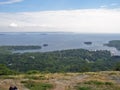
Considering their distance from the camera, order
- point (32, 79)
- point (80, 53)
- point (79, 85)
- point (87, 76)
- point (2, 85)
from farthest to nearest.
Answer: point (80, 53)
point (87, 76)
point (32, 79)
point (79, 85)
point (2, 85)

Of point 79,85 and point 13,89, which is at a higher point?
point 13,89

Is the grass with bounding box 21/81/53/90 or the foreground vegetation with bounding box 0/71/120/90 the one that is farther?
the foreground vegetation with bounding box 0/71/120/90

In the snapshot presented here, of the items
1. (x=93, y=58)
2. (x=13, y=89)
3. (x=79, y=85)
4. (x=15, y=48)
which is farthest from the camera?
(x=15, y=48)

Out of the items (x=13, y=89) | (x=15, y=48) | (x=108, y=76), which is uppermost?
(x=13, y=89)

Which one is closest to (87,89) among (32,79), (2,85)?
(32,79)

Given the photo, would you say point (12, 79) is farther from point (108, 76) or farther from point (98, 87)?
point (108, 76)

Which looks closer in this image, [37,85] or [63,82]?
[37,85]

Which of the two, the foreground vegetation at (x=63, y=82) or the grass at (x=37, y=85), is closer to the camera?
the grass at (x=37, y=85)

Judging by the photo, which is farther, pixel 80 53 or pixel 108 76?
pixel 80 53

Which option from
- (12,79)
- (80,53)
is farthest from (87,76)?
(80,53)

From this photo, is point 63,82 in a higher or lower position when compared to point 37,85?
lower
